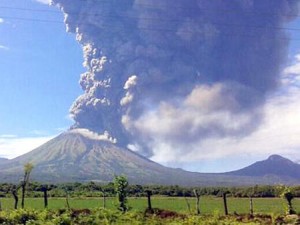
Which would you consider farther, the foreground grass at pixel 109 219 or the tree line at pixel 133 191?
the tree line at pixel 133 191

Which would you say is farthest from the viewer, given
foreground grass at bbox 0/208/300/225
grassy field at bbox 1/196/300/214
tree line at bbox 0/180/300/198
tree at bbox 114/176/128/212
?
tree line at bbox 0/180/300/198

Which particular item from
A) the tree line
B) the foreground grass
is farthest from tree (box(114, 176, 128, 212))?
the tree line

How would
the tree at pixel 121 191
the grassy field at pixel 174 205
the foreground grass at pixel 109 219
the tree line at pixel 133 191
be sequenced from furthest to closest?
the tree line at pixel 133 191 → the grassy field at pixel 174 205 → the tree at pixel 121 191 → the foreground grass at pixel 109 219

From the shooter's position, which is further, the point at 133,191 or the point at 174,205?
the point at 133,191

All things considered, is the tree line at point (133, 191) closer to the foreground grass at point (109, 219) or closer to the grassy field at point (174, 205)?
the grassy field at point (174, 205)

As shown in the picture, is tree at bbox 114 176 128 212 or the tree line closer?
tree at bbox 114 176 128 212

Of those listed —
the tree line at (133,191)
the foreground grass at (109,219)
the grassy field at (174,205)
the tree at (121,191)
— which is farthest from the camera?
the tree line at (133,191)

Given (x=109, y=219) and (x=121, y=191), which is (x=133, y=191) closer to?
(x=121, y=191)

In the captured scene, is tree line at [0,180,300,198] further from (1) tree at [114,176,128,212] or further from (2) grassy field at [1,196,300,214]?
(1) tree at [114,176,128,212]

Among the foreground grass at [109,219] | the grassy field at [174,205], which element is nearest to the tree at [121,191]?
the grassy field at [174,205]

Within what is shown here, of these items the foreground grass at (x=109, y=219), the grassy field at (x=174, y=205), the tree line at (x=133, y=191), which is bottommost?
the foreground grass at (x=109, y=219)

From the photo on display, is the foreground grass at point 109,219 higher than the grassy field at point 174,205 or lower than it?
lower

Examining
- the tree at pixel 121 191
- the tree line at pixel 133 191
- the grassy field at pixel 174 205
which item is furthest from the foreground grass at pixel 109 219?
the tree line at pixel 133 191

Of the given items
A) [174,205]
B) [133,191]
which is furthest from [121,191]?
[133,191]
